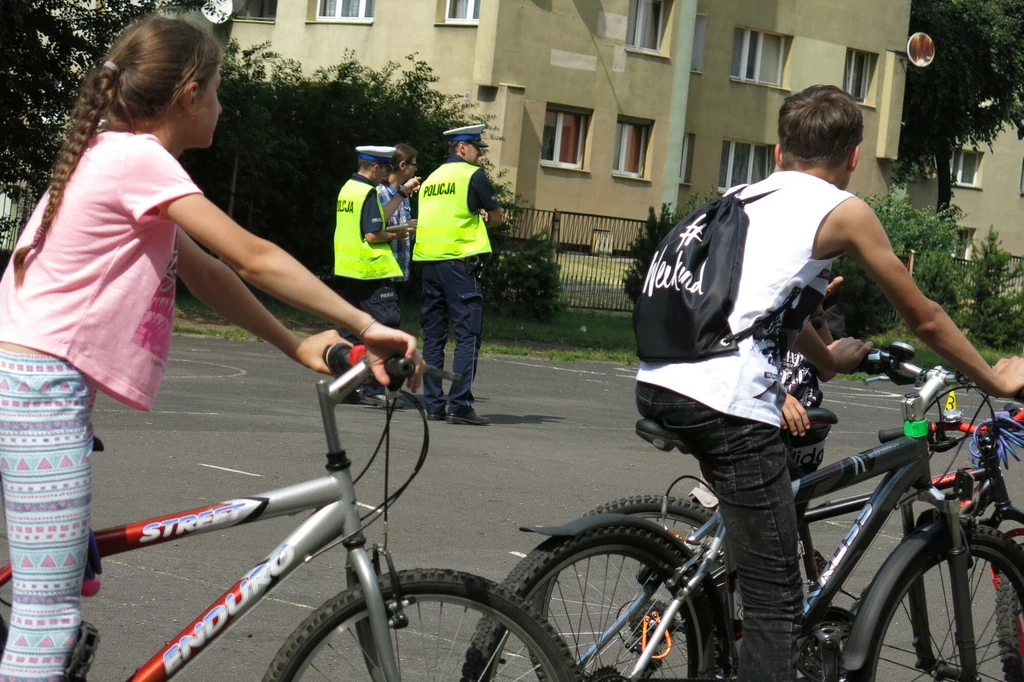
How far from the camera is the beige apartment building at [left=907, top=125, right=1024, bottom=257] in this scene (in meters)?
50.9

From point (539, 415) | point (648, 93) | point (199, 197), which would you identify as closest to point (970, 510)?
point (199, 197)

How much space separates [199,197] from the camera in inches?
114

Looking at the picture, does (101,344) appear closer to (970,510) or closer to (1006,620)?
(970,510)

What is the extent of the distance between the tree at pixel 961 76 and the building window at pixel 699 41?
894 cm

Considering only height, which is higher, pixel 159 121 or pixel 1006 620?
pixel 159 121

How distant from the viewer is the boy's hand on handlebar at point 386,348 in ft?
9.43

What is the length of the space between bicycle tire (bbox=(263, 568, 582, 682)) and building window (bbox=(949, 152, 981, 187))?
166 ft

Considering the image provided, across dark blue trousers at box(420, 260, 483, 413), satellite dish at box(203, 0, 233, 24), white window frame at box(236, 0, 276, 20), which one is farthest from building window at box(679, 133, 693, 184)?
dark blue trousers at box(420, 260, 483, 413)

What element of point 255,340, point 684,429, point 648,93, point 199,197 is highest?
point 648,93

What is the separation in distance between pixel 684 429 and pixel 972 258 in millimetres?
22711

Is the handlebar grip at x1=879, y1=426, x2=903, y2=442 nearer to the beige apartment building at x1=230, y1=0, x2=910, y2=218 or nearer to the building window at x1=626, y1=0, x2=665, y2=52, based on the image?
the beige apartment building at x1=230, y1=0, x2=910, y2=218

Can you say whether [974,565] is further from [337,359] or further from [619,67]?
[619,67]

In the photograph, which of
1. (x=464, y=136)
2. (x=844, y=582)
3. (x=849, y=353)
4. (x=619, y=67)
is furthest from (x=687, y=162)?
(x=844, y=582)

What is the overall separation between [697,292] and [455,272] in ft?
23.9
